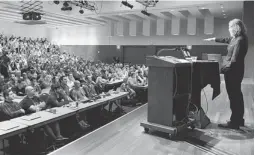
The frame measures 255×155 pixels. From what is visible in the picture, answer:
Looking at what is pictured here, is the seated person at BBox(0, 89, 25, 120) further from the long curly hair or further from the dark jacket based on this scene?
the long curly hair

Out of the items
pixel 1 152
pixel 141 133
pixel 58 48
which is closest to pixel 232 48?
pixel 141 133

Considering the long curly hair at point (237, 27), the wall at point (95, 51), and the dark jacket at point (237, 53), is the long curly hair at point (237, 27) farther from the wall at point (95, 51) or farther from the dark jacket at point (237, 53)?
the wall at point (95, 51)

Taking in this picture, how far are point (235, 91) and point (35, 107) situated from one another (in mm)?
3707

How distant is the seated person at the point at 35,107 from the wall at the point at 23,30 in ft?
53.6

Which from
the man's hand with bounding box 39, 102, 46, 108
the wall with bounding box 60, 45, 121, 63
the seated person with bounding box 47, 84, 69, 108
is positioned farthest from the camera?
the wall with bounding box 60, 45, 121, 63

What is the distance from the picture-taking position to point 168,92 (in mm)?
2838

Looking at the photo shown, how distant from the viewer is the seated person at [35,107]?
434 centimetres

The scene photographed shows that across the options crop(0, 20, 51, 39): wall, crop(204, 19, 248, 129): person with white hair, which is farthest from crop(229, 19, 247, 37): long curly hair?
crop(0, 20, 51, 39): wall

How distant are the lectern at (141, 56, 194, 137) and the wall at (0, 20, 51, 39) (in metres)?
19.2

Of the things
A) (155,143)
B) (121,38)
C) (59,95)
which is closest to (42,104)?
(59,95)

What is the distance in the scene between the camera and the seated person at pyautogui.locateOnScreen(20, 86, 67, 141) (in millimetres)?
4340

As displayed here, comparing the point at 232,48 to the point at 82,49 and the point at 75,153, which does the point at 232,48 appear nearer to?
the point at 75,153

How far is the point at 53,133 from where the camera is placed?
438 centimetres

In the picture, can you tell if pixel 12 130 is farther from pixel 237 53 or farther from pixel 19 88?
pixel 19 88
